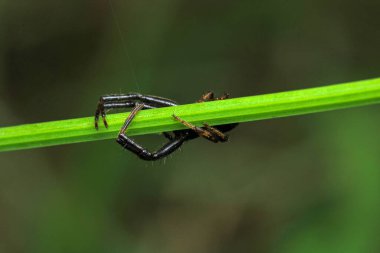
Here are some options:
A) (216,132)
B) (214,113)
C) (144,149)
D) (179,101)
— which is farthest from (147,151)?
(179,101)

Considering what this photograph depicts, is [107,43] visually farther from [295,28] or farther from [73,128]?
[73,128]

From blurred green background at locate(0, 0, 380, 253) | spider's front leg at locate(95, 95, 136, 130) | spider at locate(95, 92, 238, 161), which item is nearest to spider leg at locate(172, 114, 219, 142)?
spider at locate(95, 92, 238, 161)

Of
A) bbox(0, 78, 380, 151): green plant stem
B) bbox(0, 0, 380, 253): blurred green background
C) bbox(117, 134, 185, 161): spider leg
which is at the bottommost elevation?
bbox(0, 78, 380, 151): green plant stem

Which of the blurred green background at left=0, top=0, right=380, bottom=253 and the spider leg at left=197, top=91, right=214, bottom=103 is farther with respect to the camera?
the blurred green background at left=0, top=0, right=380, bottom=253

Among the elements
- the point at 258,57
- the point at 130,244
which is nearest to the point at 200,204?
the point at 130,244

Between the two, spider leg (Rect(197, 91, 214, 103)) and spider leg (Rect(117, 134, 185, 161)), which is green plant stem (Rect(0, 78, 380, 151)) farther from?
spider leg (Rect(197, 91, 214, 103))

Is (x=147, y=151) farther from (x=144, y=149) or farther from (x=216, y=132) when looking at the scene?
(x=216, y=132)
